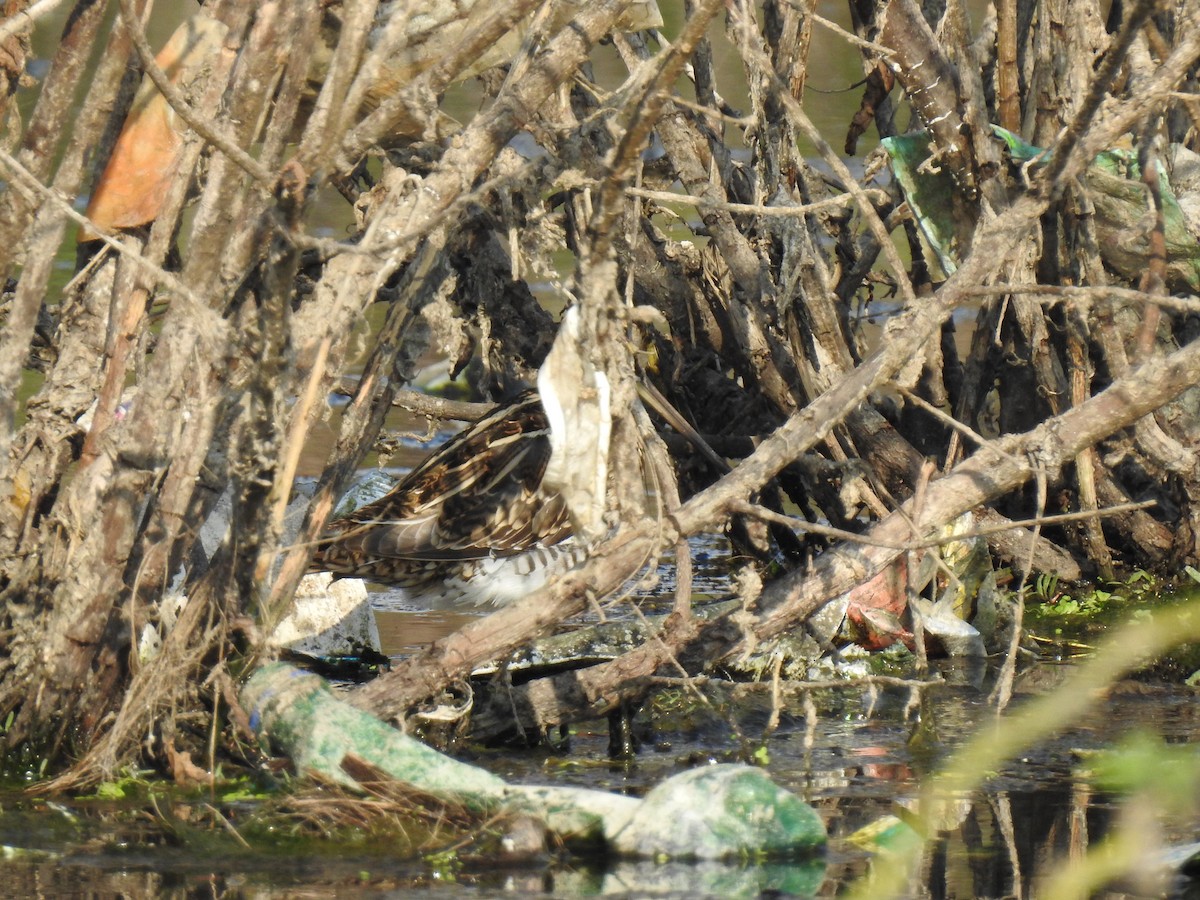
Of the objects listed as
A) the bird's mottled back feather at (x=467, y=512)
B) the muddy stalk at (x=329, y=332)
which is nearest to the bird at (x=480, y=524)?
the bird's mottled back feather at (x=467, y=512)

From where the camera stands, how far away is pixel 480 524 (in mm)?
4469

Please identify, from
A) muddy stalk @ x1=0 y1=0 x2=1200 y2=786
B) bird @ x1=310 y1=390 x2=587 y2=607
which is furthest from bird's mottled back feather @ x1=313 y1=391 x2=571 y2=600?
muddy stalk @ x1=0 y1=0 x2=1200 y2=786

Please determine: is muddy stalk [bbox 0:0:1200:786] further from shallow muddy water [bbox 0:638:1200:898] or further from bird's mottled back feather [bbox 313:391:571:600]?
bird's mottled back feather [bbox 313:391:571:600]

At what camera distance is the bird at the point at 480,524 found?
14.4 feet

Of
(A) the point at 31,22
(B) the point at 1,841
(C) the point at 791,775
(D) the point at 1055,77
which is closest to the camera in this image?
(B) the point at 1,841

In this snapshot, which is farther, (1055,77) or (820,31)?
(820,31)

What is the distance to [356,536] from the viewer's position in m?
4.33

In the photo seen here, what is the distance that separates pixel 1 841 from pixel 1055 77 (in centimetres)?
328

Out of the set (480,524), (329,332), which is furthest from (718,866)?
(480,524)

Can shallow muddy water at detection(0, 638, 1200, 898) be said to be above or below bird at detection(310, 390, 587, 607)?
below

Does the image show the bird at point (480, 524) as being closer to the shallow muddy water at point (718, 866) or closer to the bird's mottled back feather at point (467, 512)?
the bird's mottled back feather at point (467, 512)

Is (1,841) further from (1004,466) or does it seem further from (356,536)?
(1004,466)

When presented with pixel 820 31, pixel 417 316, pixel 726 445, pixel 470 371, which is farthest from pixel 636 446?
pixel 820 31

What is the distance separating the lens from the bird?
14.4ft
